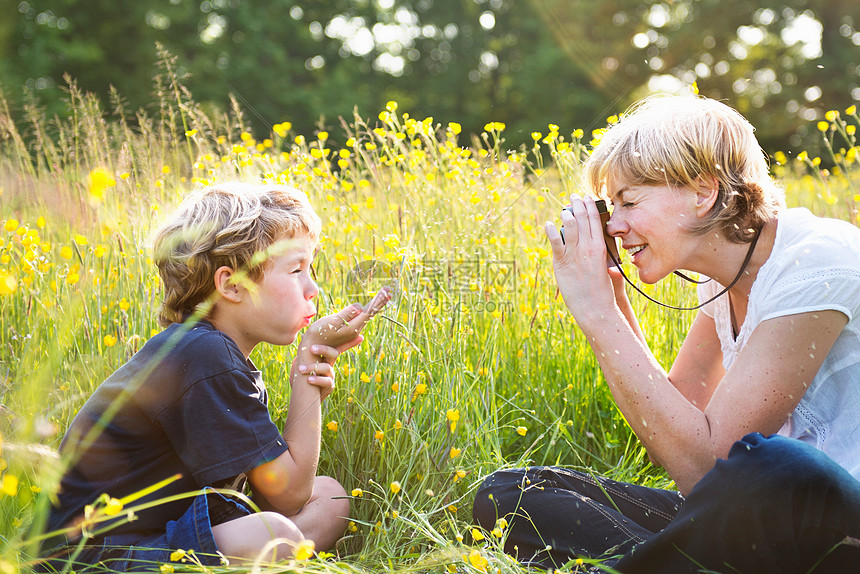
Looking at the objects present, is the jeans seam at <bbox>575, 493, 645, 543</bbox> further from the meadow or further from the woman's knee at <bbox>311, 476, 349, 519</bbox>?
the woman's knee at <bbox>311, 476, 349, 519</bbox>

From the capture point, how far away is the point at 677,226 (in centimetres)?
177

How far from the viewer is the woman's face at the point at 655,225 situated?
1.76 m

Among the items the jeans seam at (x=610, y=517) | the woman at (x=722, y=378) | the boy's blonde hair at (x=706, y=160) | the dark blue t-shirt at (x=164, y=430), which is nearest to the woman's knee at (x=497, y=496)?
the woman at (x=722, y=378)

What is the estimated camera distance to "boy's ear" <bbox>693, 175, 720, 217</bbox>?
1742mm

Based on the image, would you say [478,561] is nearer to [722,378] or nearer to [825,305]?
[722,378]

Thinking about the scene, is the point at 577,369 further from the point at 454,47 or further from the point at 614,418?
the point at 454,47

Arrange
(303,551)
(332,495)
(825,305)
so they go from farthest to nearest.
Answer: (332,495)
(825,305)
(303,551)

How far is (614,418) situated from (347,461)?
105 cm

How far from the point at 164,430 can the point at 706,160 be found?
148cm

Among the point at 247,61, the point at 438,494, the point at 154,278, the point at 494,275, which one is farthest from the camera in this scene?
the point at 247,61

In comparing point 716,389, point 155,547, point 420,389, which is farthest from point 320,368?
point 716,389

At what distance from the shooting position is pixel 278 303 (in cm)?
183

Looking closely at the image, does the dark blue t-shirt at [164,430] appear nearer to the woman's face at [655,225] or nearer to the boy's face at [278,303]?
the boy's face at [278,303]

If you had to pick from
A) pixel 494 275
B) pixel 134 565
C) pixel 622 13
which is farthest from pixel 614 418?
pixel 622 13
